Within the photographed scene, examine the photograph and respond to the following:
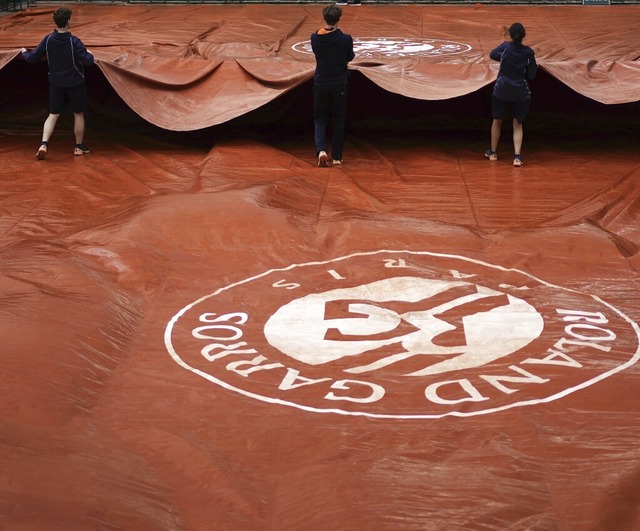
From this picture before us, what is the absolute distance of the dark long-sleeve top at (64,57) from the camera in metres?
7.78

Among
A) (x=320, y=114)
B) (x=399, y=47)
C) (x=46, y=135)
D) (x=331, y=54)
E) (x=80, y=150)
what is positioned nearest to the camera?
(x=331, y=54)

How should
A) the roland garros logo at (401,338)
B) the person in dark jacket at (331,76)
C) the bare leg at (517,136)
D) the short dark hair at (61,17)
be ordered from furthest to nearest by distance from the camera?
the bare leg at (517,136), the short dark hair at (61,17), the person in dark jacket at (331,76), the roland garros logo at (401,338)

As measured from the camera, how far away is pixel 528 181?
744 centimetres

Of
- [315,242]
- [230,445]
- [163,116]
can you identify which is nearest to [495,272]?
[315,242]

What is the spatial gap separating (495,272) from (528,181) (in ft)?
6.97

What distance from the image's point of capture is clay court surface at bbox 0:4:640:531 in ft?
11.2

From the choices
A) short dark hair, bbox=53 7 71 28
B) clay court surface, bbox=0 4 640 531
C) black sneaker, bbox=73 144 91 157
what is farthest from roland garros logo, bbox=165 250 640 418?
short dark hair, bbox=53 7 71 28

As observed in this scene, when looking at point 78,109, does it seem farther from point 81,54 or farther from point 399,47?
point 399,47

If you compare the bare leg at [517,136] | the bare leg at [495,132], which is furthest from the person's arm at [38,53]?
the bare leg at [517,136]

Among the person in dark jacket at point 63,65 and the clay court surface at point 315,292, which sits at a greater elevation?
the person in dark jacket at point 63,65

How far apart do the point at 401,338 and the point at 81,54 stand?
4325 mm

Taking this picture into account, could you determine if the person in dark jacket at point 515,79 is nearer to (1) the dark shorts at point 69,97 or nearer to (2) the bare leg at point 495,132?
(2) the bare leg at point 495,132

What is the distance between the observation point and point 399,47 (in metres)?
9.27

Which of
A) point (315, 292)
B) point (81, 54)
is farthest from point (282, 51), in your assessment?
point (315, 292)
